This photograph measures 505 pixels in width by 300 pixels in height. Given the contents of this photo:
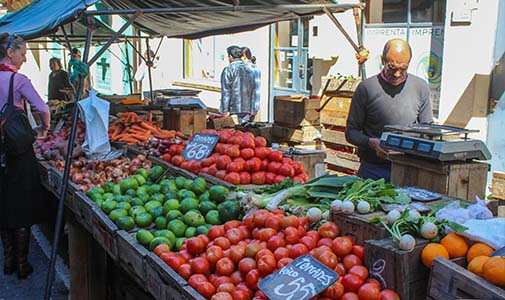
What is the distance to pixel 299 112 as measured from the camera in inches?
300

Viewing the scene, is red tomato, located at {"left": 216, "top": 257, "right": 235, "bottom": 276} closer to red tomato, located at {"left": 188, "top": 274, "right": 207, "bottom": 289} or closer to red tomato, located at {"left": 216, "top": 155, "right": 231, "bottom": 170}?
red tomato, located at {"left": 188, "top": 274, "right": 207, "bottom": 289}

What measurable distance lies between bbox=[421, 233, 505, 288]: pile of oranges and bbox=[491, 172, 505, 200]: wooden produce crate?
312 centimetres

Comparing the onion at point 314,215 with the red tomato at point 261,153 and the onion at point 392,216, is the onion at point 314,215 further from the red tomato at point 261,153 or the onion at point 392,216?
the red tomato at point 261,153

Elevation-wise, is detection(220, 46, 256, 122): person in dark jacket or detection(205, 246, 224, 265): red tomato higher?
detection(220, 46, 256, 122): person in dark jacket

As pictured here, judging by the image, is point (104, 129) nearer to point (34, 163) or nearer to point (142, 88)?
point (34, 163)

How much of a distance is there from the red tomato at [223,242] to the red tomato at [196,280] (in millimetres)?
229

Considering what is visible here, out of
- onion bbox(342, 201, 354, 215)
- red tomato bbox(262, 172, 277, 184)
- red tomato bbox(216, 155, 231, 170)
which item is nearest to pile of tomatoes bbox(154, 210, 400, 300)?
onion bbox(342, 201, 354, 215)

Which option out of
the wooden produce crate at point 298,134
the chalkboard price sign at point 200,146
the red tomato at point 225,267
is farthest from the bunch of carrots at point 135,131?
the red tomato at point 225,267

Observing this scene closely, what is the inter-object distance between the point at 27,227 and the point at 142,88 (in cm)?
1548

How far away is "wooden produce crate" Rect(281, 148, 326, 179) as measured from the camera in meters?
4.57

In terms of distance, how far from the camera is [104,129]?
18.7ft

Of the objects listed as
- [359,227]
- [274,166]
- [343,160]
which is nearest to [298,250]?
[359,227]

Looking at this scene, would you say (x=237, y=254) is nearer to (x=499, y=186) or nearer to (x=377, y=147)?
(x=377, y=147)

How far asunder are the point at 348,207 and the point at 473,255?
658mm
